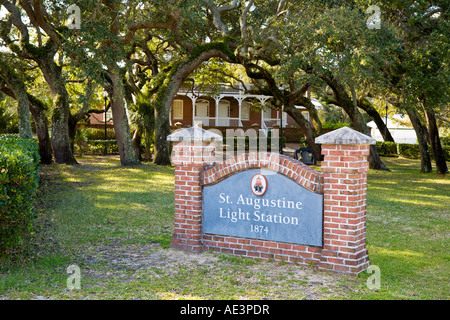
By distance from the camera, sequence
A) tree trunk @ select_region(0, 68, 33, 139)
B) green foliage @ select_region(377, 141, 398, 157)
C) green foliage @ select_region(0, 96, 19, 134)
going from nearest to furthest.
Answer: tree trunk @ select_region(0, 68, 33, 139) < green foliage @ select_region(0, 96, 19, 134) < green foliage @ select_region(377, 141, 398, 157)

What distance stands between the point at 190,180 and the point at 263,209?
1339 millimetres

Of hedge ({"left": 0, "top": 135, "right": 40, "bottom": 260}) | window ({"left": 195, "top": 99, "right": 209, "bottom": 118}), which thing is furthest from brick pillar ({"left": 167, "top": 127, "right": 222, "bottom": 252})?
window ({"left": 195, "top": 99, "right": 209, "bottom": 118})

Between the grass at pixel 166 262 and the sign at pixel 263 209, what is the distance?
17.1 inches

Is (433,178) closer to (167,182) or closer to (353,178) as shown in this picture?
(167,182)

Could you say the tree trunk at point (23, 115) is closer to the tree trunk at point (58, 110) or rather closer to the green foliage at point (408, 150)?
the tree trunk at point (58, 110)

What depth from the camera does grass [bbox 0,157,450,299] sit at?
18.3 ft

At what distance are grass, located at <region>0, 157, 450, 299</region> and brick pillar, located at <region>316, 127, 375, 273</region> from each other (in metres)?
0.25

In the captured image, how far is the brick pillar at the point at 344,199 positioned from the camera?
6141 millimetres

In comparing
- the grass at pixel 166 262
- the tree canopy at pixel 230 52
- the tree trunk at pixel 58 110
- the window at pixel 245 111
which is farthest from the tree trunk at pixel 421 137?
the window at pixel 245 111

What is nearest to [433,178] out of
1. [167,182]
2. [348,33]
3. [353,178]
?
[348,33]

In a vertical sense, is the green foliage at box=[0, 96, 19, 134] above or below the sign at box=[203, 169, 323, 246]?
above

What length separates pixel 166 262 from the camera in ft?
22.6

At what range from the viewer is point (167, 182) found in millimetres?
16125

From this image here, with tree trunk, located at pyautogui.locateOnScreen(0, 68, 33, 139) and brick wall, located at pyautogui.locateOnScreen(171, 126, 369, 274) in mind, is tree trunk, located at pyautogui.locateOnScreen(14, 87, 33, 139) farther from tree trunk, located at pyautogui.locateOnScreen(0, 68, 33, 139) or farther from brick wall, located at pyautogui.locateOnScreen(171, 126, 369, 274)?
brick wall, located at pyautogui.locateOnScreen(171, 126, 369, 274)
